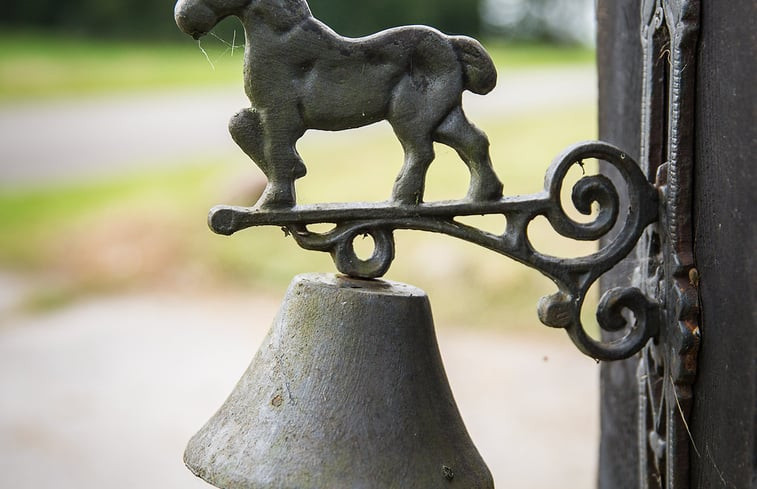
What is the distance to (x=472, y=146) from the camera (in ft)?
4.10

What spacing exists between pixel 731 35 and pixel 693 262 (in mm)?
280

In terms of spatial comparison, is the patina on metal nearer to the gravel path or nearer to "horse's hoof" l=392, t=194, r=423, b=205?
"horse's hoof" l=392, t=194, r=423, b=205

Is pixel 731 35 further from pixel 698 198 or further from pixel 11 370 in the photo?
pixel 11 370

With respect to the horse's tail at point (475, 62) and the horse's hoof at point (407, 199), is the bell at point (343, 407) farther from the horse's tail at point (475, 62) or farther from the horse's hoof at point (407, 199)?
the horse's tail at point (475, 62)

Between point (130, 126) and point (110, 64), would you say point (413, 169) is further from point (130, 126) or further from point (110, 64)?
point (110, 64)

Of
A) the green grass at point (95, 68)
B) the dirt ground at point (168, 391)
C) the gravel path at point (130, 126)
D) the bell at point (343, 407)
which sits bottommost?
the dirt ground at point (168, 391)

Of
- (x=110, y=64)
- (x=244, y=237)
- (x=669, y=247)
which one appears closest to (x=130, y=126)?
(x=110, y=64)

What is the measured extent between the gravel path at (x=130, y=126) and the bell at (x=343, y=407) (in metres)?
6.66

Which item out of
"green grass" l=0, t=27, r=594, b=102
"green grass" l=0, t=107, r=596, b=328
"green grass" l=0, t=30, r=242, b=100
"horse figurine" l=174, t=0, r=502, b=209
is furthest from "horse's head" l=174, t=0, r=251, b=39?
"green grass" l=0, t=30, r=242, b=100

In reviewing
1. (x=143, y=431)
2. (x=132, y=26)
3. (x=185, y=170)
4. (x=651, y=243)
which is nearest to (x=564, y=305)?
(x=651, y=243)

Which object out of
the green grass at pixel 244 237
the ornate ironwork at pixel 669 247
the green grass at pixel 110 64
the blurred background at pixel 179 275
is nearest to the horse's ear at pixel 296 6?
the blurred background at pixel 179 275

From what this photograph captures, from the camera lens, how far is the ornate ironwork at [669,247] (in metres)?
1.26

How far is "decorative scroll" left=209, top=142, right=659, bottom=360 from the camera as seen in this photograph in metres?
1.26

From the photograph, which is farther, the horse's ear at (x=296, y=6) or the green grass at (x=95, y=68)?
the green grass at (x=95, y=68)
